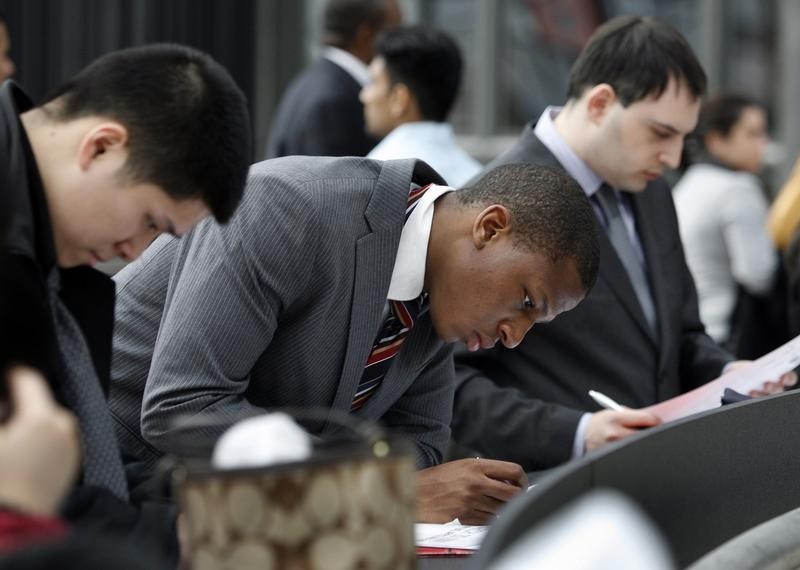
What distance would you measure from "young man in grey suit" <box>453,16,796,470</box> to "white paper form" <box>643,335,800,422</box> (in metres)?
0.20

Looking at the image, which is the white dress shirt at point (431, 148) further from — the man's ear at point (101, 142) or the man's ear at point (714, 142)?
the man's ear at point (101, 142)

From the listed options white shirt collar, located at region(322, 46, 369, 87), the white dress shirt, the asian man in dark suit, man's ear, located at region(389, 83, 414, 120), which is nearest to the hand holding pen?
the white dress shirt

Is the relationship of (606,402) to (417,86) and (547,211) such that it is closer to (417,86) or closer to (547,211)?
(547,211)

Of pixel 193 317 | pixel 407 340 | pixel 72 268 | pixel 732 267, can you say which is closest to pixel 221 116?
pixel 72 268

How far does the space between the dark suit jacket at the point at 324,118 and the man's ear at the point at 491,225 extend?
98.6 inches

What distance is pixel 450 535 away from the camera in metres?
2.09

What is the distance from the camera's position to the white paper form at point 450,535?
6.55 feet

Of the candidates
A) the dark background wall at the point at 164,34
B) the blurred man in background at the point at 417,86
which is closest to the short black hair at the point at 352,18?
the blurred man in background at the point at 417,86

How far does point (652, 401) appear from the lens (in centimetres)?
311

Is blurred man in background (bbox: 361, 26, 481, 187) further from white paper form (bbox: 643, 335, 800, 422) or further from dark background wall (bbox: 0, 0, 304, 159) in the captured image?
dark background wall (bbox: 0, 0, 304, 159)

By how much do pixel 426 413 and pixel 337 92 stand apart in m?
2.48

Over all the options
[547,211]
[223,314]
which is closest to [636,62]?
[547,211]

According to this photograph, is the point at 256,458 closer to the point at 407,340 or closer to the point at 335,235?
the point at 335,235

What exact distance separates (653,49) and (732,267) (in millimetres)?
1846
